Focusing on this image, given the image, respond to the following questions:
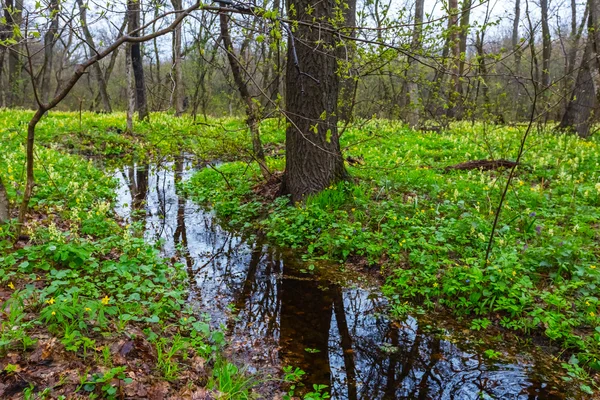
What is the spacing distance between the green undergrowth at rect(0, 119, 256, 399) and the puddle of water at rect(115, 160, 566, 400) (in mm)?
394

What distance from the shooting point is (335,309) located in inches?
171

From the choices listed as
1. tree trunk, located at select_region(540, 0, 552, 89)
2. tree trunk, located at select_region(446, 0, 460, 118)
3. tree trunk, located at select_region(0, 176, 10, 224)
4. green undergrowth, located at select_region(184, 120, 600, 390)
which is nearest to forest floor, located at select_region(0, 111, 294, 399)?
tree trunk, located at select_region(0, 176, 10, 224)

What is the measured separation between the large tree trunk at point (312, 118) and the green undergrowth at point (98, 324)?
111 inches

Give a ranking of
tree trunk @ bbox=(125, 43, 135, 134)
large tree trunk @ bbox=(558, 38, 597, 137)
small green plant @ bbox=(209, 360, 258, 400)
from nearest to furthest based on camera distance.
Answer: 1. small green plant @ bbox=(209, 360, 258, 400)
2. large tree trunk @ bbox=(558, 38, 597, 137)
3. tree trunk @ bbox=(125, 43, 135, 134)

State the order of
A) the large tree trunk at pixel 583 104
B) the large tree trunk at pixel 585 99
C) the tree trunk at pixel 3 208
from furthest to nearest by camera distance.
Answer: the large tree trunk at pixel 583 104
the large tree trunk at pixel 585 99
the tree trunk at pixel 3 208

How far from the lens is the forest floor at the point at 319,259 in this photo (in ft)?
9.37

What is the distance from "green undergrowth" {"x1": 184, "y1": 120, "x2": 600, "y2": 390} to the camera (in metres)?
3.92

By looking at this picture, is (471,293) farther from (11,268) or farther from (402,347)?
(11,268)

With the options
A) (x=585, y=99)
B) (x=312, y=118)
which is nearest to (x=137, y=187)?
(x=312, y=118)

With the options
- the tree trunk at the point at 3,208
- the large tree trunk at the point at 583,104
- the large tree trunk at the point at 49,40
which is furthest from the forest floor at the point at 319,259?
the large tree trunk at the point at 583,104

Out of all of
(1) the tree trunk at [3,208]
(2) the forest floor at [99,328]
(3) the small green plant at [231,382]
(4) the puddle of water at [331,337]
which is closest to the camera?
(2) the forest floor at [99,328]

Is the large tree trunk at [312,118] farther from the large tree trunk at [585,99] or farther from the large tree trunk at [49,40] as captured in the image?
the large tree trunk at [585,99]

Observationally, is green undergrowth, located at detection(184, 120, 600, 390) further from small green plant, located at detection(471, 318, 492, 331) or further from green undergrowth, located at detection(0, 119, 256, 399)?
green undergrowth, located at detection(0, 119, 256, 399)

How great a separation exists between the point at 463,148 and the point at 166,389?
358 inches
